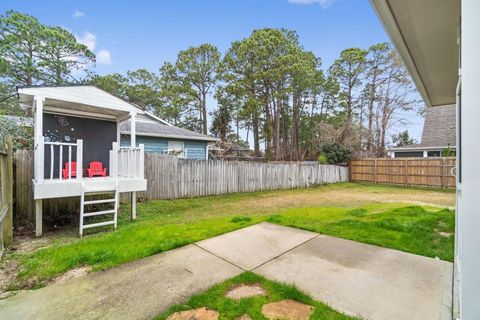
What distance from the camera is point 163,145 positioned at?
39.5 ft

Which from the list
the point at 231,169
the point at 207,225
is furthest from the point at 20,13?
the point at 207,225

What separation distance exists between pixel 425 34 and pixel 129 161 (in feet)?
19.6

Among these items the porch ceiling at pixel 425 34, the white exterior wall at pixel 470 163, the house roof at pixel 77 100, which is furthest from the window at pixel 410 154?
the white exterior wall at pixel 470 163

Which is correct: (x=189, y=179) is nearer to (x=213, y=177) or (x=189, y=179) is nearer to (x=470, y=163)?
(x=213, y=177)

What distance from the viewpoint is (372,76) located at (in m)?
19.5

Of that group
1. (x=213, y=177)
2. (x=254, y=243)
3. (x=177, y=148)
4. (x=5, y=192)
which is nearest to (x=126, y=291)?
(x=254, y=243)

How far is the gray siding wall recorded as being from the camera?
37.3 feet

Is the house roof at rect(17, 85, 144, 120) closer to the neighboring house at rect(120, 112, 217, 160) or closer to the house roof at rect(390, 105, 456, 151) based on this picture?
the neighboring house at rect(120, 112, 217, 160)

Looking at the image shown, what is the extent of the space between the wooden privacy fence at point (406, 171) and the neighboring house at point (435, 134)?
15.2 ft

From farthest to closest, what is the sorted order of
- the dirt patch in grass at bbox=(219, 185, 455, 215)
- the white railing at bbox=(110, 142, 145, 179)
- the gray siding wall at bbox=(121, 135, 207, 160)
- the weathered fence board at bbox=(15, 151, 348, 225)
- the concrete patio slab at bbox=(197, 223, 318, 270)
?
the gray siding wall at bbox=(121, 135, 207, 160) < the dirt patch in grass at bbox=(219, 185, 455, 215) < the white railing at bbox=(110, 142, 145, 179) < the weathered fence board at bbox=(15, 151, 348, 225) < the concrete patio slab at bbox=(197, 223, 318, 270)

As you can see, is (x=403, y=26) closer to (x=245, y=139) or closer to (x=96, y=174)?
(x=96, y=174)

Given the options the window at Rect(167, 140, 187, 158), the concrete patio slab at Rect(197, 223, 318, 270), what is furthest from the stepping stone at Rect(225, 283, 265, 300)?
the window at Rect(167, 140, 187, 158)

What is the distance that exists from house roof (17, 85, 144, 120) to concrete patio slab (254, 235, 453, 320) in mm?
5061

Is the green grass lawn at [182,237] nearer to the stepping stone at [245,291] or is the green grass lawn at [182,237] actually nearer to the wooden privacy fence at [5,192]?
the wooden privacy fence at [5,192]
